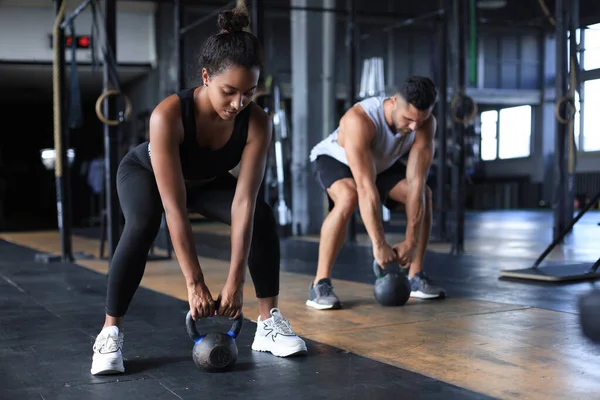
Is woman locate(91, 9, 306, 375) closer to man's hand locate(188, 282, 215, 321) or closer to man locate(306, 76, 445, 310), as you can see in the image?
man's hand locate(188, 282, 215, 321)

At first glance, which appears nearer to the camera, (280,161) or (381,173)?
(381,173)

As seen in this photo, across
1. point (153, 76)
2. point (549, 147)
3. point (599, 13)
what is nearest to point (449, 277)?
point (153, 76)

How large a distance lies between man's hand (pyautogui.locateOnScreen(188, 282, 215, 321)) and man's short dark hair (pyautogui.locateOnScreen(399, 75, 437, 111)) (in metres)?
1.17

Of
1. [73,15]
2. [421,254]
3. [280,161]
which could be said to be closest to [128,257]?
[421,254]

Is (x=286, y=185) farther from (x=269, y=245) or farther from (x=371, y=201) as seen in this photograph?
(x=269, y=245)

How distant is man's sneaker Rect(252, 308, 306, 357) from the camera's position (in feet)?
6.50

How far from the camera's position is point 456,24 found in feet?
16.5

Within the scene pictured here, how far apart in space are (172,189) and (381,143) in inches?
49.4

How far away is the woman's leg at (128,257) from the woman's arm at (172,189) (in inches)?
4.6

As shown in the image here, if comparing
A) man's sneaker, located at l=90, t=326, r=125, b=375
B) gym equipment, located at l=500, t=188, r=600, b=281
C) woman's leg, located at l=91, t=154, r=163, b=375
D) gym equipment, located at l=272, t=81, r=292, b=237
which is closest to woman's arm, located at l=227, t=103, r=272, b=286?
woman's leg, located at l=91, t=154, r=163, b=375

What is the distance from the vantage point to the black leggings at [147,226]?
1848mm

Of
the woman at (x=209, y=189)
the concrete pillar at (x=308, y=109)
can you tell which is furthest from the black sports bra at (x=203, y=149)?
the concrete pillar at (x=308, y=109)

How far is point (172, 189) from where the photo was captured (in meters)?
1.75

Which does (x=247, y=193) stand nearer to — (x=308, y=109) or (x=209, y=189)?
(x=209, y=189)
